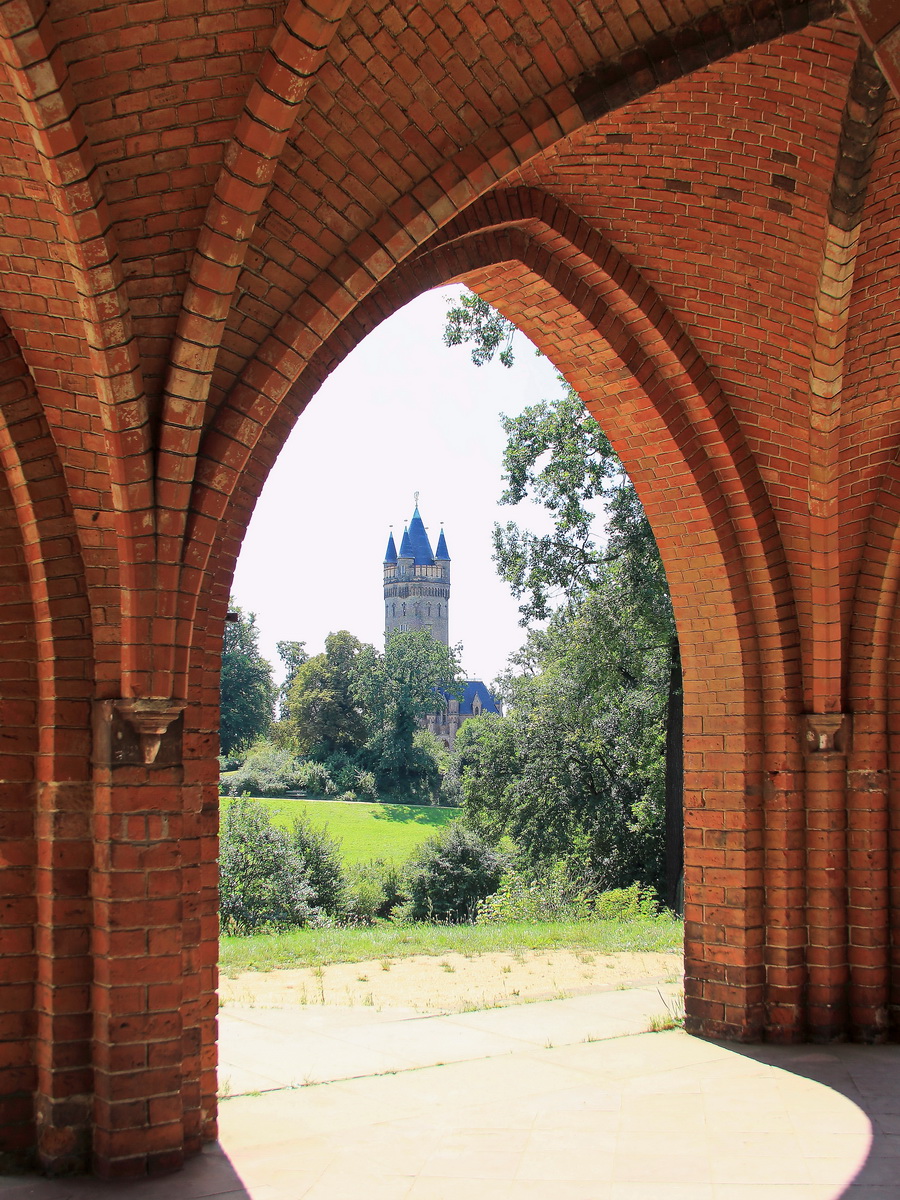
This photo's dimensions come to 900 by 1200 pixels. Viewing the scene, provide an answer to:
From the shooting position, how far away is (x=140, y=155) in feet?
12.0

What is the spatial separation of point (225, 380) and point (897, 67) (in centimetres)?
252

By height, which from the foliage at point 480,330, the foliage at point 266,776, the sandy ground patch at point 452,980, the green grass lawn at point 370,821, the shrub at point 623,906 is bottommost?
the green grass lawn at point 370,821

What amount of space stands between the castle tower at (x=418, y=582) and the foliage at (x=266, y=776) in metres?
48.4

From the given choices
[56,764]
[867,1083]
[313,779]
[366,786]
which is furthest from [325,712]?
[56,764]

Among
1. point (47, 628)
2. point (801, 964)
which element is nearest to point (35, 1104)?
point (47, 628)

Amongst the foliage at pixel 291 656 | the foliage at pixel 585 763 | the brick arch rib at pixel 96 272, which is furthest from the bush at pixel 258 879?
the foliage at pixel 291 656

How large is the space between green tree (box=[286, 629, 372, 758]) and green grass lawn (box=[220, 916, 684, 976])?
45041 mm

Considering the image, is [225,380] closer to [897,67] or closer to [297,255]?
[297,255]

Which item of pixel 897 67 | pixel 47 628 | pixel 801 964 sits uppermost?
pixel 897 67

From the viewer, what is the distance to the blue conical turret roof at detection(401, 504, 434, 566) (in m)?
99.6

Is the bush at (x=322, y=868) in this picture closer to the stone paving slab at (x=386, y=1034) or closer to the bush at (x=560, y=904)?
the bush at (x=560, y=904)

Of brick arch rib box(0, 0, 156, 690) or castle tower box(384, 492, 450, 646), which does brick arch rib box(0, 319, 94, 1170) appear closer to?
brick arch rib box(0, 0, 156, 690)

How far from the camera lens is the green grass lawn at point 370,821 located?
37541 millimetres

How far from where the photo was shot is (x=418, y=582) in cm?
9994
